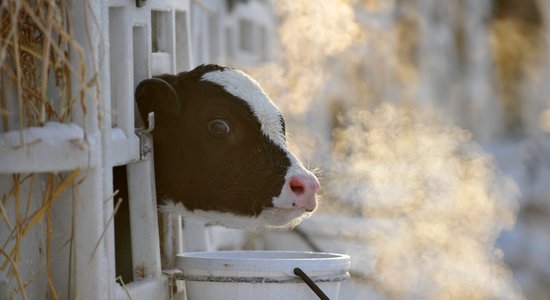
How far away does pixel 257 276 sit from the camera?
5660mm

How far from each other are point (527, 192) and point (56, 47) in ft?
56.7

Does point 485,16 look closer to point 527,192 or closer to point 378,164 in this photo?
point 527,192

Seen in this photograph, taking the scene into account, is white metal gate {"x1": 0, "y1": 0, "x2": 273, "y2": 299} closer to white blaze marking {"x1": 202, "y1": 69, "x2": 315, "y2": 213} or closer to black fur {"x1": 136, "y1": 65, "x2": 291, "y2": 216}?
black fur {"x1": 136, "y1": 65, "x2": 291, "y2": 216}

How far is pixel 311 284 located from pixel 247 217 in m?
0.80

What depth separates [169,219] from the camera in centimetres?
656

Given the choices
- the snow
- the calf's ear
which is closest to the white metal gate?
the snow

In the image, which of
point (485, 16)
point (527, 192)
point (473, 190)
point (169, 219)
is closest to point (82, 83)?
point (169, 219)

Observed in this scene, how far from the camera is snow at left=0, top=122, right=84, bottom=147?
4949 mm

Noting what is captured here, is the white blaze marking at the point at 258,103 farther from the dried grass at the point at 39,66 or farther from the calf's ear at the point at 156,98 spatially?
the dried grass at the point at 39,66

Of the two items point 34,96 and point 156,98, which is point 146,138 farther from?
point 34,96

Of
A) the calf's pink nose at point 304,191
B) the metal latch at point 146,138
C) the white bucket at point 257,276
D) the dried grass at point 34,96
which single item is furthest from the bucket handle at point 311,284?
the dried grass at point 34,96

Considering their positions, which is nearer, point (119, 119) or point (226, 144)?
point (119, 119)

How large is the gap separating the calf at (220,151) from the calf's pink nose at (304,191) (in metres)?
0.13

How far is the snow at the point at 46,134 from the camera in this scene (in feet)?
16.2
